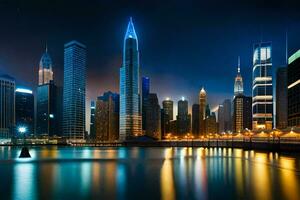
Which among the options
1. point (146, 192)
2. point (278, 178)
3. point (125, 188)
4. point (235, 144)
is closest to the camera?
point (146, 192)

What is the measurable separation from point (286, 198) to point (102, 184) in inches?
794

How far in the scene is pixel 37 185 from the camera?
42656 mm

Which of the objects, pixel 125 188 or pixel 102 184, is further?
pixel 102 184

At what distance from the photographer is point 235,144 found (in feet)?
604

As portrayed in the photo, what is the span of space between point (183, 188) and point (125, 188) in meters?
6.19

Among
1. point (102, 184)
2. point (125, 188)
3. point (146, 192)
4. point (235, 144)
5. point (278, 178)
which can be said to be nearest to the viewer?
point (146, 192)

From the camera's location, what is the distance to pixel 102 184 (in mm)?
43156

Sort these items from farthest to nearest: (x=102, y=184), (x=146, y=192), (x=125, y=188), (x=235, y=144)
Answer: (x=235, y=144) < (x=102, y=184) < (x=125, y=188) < (x=146, y=192)

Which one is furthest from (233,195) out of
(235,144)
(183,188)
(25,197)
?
(235,144)

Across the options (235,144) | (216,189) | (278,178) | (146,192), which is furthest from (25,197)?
(235,144)

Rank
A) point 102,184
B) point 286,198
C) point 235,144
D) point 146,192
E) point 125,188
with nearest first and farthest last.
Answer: point 286,198 < point 146,192 < point 125,188 < point 102,184 < point 235,144

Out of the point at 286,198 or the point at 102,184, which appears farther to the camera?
the point at 102,184

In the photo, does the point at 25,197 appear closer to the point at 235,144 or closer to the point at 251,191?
the point at 251,191

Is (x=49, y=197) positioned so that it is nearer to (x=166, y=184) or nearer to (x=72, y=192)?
(x=72, y=192)
